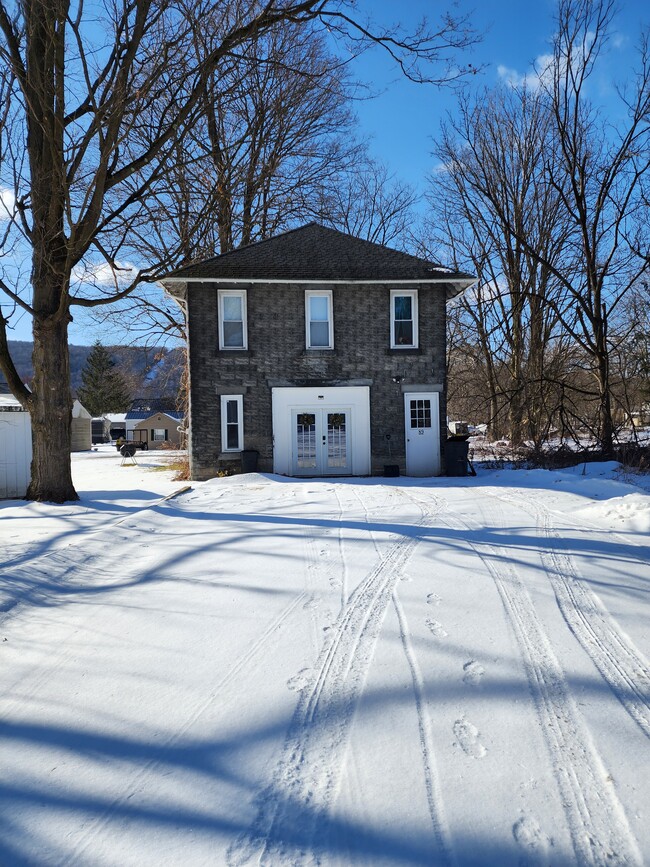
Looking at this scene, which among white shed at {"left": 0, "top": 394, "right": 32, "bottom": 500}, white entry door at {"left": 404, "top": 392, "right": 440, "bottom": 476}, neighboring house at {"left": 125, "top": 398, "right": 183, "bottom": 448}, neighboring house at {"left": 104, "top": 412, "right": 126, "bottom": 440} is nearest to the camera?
white shed at {"left": 0, "top": 394, "right": 32, "bottom": 500}

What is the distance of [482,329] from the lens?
28219mm

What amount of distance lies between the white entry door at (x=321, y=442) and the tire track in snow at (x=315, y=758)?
1186 cm

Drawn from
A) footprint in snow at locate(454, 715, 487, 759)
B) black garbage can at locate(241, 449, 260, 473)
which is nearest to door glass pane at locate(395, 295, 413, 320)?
black garbage can at locate(241, 449, 260, 473)

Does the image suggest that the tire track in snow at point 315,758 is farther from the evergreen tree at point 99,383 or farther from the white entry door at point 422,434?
the evergreen tree at point 99,383

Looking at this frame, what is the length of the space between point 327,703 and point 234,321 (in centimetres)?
1399

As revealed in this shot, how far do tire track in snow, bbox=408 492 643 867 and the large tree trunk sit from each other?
9.08 meters

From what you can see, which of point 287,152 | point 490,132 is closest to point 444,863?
point 287,152

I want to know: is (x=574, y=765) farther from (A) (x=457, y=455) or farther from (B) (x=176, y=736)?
(A) (x=457, y=455)

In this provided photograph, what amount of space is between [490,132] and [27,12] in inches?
790

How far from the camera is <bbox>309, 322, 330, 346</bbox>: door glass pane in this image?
1633 cm

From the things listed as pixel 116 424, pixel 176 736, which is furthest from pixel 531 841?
pixel 116 424

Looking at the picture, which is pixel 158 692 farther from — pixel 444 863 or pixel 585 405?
pixel 585 405

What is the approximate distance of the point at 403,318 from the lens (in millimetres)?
16531

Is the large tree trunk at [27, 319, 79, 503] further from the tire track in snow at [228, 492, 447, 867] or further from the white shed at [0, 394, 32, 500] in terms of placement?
the tire track in snow at [228, 492, 447, 867]
